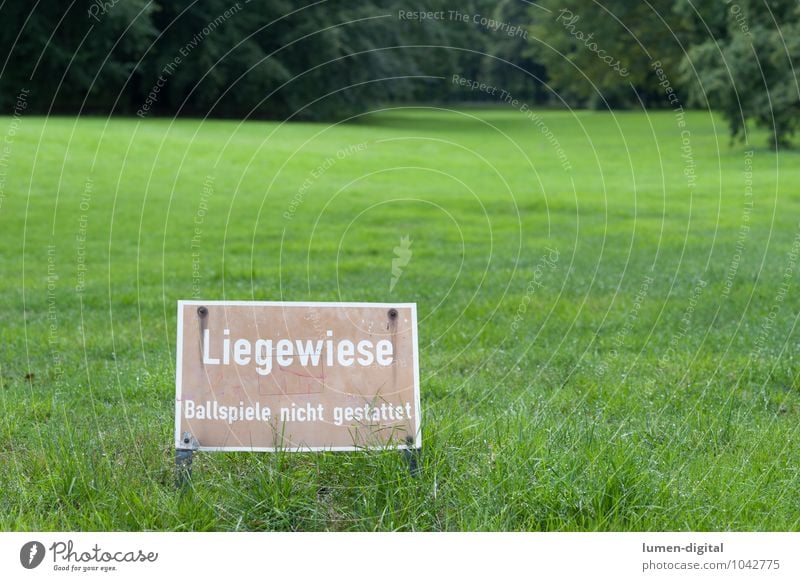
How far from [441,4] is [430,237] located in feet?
116

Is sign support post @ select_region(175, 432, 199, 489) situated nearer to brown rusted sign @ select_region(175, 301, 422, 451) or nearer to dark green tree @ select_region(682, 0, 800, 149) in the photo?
brown rusted sign @ select_region(175, 301, 422, 451)

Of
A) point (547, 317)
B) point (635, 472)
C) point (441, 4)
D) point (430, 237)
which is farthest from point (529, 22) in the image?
point (635, 472)

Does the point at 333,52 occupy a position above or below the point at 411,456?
above

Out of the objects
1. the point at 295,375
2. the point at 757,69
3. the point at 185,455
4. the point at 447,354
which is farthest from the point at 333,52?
the point at 185,455

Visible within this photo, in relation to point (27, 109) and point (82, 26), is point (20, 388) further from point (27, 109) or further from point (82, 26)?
point (27, 109)

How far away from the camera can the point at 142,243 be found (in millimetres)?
15961

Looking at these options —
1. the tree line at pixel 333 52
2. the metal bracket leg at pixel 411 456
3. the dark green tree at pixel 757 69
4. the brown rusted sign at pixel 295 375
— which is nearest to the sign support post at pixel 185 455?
the brown rusted sign at pixel 295 375

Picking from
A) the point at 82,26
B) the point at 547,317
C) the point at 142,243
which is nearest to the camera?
the point at 547,317

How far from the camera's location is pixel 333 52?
1703 inches

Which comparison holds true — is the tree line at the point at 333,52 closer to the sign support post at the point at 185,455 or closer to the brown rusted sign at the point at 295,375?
the brown rusted sign at the point at 295,375

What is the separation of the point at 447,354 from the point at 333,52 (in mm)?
36936

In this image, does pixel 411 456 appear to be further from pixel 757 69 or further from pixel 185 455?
pixel 757 69

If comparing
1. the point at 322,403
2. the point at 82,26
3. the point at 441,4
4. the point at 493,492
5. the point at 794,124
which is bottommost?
the point at 493,492

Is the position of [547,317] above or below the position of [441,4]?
below
